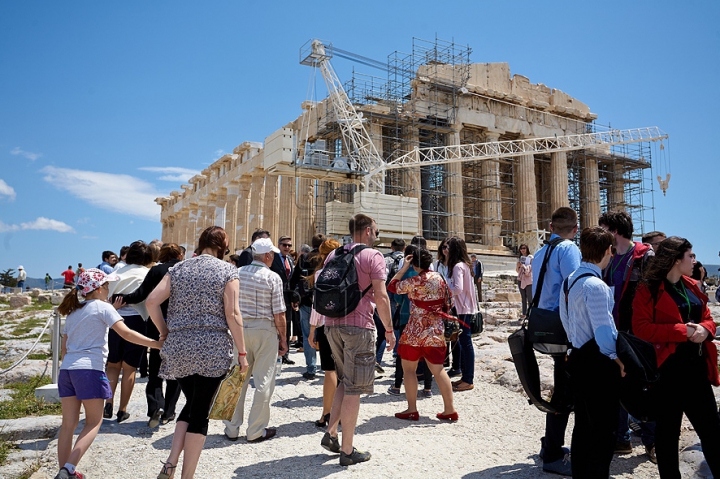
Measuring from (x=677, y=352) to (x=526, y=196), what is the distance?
31129mm

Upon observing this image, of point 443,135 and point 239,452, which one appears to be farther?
point 443,135

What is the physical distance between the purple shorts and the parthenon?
2002cm

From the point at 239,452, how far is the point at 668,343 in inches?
131

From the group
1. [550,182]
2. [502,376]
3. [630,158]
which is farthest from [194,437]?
[630,158]

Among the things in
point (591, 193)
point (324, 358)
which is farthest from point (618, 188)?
point (324, 358)

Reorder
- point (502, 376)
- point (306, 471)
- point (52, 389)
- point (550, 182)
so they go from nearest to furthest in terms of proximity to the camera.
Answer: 1. point (306, 471)
2. point (52, 389)
3. point (502, 376)
4. point (550, 182)

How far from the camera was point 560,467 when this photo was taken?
4.06 meters

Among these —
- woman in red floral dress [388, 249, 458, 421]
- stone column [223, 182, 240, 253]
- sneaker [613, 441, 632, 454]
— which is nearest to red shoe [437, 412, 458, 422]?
woman in red floral dress [388, 249, 458, 421]

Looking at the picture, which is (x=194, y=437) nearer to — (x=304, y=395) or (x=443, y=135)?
(x=304, y=395)

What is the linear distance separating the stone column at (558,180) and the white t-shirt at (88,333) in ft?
110

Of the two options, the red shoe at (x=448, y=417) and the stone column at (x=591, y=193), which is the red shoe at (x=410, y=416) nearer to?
the red shoe at (x=448, y=417)

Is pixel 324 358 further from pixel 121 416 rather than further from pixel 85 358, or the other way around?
pixel 121 416

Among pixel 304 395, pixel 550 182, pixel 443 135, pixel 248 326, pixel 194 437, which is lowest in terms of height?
pixel 304 395

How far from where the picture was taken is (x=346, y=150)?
98.4 feet
